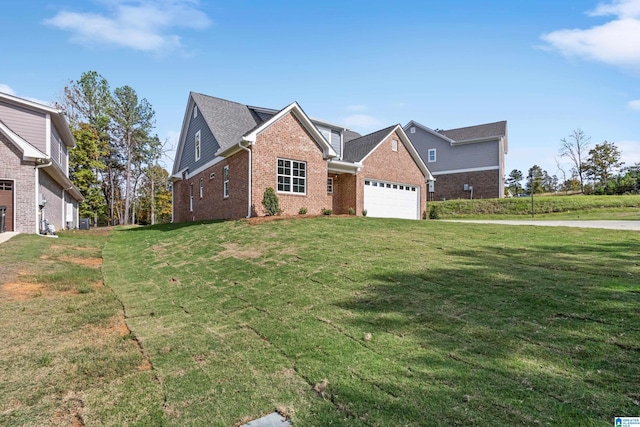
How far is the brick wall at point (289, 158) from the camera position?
14.9 meters

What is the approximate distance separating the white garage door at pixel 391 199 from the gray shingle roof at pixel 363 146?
1.65 meters

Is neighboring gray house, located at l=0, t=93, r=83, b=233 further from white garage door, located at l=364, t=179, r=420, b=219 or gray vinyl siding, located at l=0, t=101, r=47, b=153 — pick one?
white garage door, located at l=364, t=179, r=420, b=219

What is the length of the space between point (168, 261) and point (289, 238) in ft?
11.1

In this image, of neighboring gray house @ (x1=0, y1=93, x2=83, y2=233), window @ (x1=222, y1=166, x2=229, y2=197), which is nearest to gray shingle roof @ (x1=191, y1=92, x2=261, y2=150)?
window @ (x1=222, y1=166, x2=229, y2=197)

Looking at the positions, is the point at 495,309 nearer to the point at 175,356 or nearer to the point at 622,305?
the point at 622,305

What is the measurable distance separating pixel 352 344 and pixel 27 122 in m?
20.5

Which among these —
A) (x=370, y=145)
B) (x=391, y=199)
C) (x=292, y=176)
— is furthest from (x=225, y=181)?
(x=391, y=199)

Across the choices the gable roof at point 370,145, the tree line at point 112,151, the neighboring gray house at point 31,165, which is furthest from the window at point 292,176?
the tree line at point 112,151

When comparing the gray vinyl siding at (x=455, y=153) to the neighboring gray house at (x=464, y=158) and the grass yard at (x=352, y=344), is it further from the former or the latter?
the grass yard at (x=352, y=344)

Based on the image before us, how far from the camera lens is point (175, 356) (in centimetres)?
354

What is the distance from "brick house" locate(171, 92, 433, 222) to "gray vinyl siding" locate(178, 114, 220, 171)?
2.2 inches

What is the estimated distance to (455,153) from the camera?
32750 mm

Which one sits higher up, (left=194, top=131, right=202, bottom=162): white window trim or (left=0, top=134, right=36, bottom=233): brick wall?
(left=194, top=131, right=202, bottom=162): white window trim

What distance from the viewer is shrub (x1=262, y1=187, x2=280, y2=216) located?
14.5 meters
